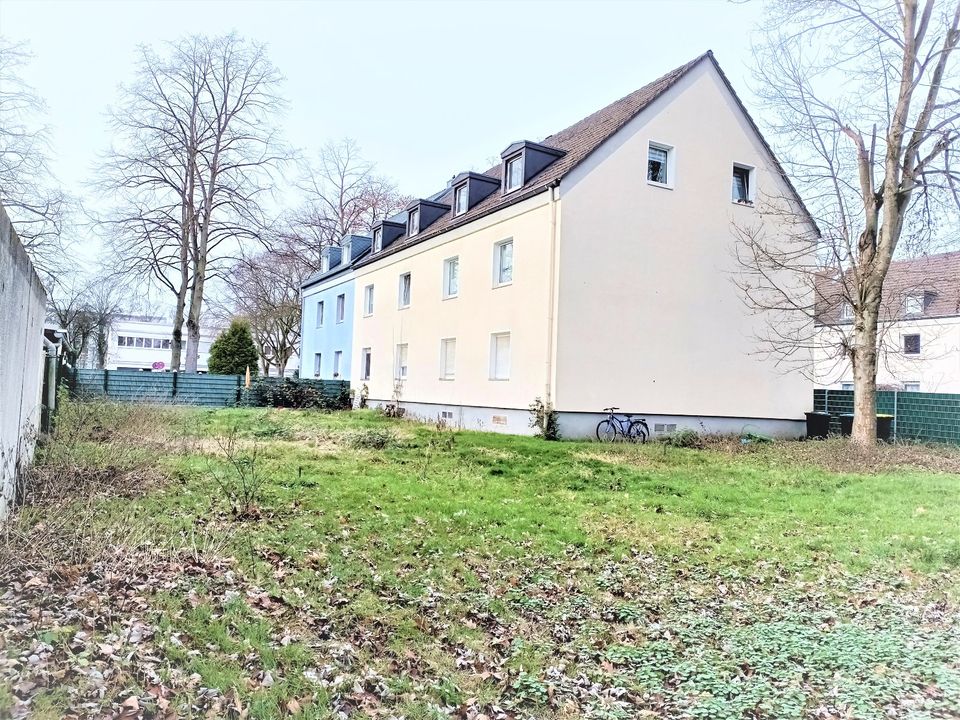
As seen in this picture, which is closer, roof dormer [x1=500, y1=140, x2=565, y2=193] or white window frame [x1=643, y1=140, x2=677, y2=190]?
white window frame [x1=643, y1=140, x2=677, y2=190]

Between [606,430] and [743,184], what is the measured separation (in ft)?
27.5

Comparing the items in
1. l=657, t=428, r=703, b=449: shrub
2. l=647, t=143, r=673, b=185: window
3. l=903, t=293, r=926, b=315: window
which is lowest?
l=657, t=428, r=703, b=449: shrub

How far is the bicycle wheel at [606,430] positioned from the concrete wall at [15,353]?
10.9 m

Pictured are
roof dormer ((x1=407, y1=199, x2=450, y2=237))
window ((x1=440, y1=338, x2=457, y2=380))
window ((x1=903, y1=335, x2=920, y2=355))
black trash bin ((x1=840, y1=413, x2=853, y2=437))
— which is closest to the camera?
black trash bin ((x1=840, y1=413, x2=853, y2=437))

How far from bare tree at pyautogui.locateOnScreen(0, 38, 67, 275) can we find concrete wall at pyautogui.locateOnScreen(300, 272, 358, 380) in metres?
11.0

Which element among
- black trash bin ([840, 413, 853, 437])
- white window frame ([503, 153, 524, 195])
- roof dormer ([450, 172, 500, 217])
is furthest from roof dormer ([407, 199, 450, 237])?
black trash bin ([840, 413, 853, 437])

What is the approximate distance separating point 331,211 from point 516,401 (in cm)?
2801

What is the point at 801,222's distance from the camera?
16484 mm

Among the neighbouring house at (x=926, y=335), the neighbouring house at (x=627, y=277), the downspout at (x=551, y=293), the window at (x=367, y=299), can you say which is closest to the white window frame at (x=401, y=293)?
the window at (x=367, y=299)

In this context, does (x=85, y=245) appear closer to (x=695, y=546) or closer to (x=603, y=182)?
(x=603, y=182)

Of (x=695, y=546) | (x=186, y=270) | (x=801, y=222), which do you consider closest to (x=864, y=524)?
(x=695, y=546)

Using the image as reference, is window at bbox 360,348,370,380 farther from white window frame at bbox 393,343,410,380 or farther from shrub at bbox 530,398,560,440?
shrub at bbox 530,398,560,440

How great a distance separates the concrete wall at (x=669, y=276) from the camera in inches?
572

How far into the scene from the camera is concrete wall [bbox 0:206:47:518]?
4.40m
